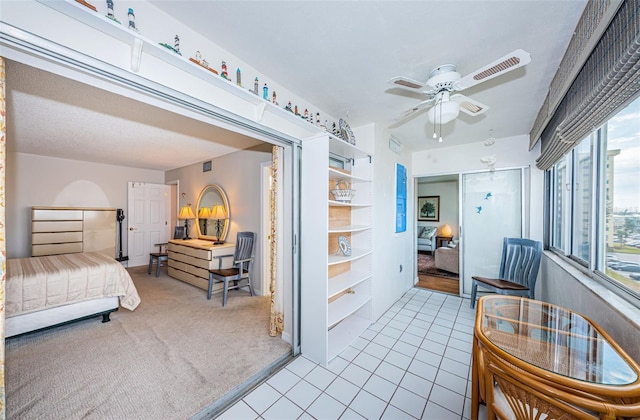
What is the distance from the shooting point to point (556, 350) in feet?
3.70

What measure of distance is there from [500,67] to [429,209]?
646 centimetres

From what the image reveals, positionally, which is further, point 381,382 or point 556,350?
point 381,382

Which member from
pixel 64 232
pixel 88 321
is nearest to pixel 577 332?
pixel 88 321

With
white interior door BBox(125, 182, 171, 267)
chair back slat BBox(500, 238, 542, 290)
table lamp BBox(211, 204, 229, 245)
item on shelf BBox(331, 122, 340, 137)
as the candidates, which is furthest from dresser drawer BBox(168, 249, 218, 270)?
chair back slat BBox(500, 238, 542, 290)

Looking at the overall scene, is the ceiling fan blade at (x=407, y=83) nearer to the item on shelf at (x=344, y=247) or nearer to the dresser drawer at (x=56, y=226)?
the item on shelf at (x=344, y=247)

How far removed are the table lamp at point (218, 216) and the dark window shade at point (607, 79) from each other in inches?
178

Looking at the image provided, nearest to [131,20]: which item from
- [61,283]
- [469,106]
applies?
[469,106]

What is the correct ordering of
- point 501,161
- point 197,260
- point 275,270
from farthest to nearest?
point 197,260 → point 501,161 → point 275,270

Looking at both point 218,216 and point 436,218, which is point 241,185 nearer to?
point 218,216

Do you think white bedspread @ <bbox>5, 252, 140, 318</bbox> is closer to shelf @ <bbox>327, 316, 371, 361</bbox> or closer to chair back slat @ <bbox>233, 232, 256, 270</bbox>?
chair back slat @ <bbox>233, 232, 256, 270</bbox>

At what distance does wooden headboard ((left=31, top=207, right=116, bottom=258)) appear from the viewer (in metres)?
4.30

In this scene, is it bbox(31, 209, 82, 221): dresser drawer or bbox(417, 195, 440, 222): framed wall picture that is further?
bbox(417, 195, 440, 222): framed wall picture

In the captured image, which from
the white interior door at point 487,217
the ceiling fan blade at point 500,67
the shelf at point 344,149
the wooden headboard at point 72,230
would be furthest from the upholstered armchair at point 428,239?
the wooden headboard at point 72,230

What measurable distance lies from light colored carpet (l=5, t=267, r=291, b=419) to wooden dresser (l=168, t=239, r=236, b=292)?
30.3 inches
